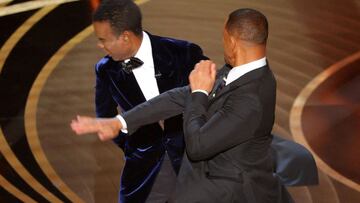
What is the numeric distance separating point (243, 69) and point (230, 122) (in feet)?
0.79

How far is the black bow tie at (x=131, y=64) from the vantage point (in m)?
3.41

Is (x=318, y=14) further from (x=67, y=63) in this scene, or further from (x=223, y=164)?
(x=223, y=164)

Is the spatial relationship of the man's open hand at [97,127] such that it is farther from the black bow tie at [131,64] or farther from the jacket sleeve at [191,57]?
the jacket sleeve at [191,57]

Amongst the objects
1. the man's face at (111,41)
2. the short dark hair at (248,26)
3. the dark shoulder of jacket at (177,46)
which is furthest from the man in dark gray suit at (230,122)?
the dark shoulder of jacket at (177,46)

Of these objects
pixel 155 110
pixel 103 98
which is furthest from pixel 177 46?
pixel 155 110

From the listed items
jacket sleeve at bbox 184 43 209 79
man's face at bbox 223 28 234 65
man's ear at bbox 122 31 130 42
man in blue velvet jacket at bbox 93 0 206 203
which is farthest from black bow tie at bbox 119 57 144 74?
man's face at bbox 223 28 234 65

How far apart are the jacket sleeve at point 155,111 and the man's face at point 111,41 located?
0.53m

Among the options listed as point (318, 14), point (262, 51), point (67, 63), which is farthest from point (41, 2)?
point (262, 51)

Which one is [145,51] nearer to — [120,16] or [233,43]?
[120,16]

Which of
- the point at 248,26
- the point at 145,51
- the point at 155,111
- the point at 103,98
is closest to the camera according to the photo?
the point at 248,26

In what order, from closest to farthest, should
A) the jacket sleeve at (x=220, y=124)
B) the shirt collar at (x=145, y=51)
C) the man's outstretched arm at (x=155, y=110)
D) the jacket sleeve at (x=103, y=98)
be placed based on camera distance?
the jacket sleeve at (x=220, y=124) → the man's outstretched arm at (x=155, y=110) → the shirt collar at (x=145, y=51) → the jacket sleeve at (x=103, y=98)

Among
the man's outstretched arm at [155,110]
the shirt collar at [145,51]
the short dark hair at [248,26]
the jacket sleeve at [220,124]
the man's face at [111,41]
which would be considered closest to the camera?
the jacket sleeve at [220,124]

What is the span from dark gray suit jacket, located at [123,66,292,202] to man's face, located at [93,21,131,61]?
53cm

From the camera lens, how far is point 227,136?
2584 mm
